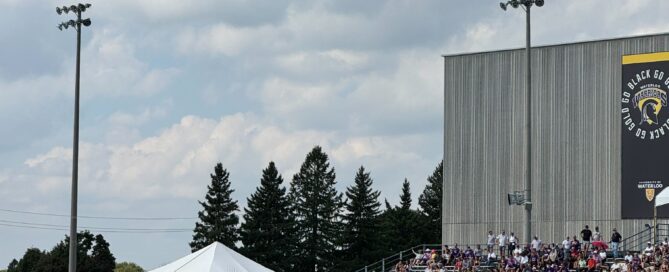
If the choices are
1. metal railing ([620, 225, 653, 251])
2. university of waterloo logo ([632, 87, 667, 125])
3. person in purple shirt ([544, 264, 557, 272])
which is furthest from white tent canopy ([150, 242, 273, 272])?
university of waterloo logo ([632, 87, 667, 125])

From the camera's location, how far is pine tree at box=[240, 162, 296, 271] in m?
83.6

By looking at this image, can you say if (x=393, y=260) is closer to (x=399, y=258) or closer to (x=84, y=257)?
(x=399, y=258)

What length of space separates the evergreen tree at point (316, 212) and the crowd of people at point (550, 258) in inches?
1457

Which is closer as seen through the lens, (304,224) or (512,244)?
(512,244)

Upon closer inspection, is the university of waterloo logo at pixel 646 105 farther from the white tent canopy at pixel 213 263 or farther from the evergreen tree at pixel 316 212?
the evergreen tree at pixel 316 212

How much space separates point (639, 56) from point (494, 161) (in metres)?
8.12

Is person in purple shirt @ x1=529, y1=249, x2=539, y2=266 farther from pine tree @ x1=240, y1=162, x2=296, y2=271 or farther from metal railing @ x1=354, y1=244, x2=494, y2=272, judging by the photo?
pine tree @ x1=240, y1=162, x2=296, y2=271

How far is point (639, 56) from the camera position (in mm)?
50812

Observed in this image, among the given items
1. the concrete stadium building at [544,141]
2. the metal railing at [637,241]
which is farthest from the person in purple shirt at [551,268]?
Result: the concrete stadium building at [544,141]

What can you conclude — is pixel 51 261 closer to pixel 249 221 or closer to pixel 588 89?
pixel 249 221

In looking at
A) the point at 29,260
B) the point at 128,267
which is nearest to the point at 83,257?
the point at 29,260

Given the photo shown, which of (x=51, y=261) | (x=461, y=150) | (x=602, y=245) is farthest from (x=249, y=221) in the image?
(x=602, y=245)

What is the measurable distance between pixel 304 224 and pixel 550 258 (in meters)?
45.3

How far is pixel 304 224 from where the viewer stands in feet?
287
